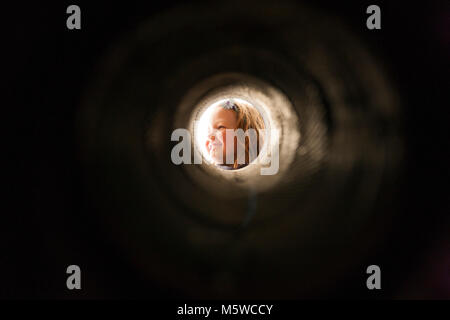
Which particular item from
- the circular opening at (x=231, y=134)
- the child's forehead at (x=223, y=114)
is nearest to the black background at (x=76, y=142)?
the circular opening at (x=231, y=134)

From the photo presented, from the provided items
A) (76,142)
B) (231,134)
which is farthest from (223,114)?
(76,142)

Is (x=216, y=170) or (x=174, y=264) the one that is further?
(x=216, y=170)

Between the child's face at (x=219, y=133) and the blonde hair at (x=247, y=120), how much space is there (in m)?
0.02

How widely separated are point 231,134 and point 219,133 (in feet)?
0.28

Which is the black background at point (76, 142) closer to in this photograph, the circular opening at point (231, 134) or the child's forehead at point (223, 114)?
the circular opening at point (231, 134)

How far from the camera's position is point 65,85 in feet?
1.56

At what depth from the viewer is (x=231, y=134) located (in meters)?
1.05

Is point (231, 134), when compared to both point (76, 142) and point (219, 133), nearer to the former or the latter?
point (219, 133)

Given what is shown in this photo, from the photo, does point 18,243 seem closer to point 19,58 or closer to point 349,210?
point 19,58

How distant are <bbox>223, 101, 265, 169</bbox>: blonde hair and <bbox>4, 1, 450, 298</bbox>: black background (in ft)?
1.30

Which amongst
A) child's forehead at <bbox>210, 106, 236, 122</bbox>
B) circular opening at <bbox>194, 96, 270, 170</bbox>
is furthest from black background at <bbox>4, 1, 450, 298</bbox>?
child's forehead at <bbox>210, 106, 236, 122</bbox>

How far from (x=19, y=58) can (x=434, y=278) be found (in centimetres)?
70
